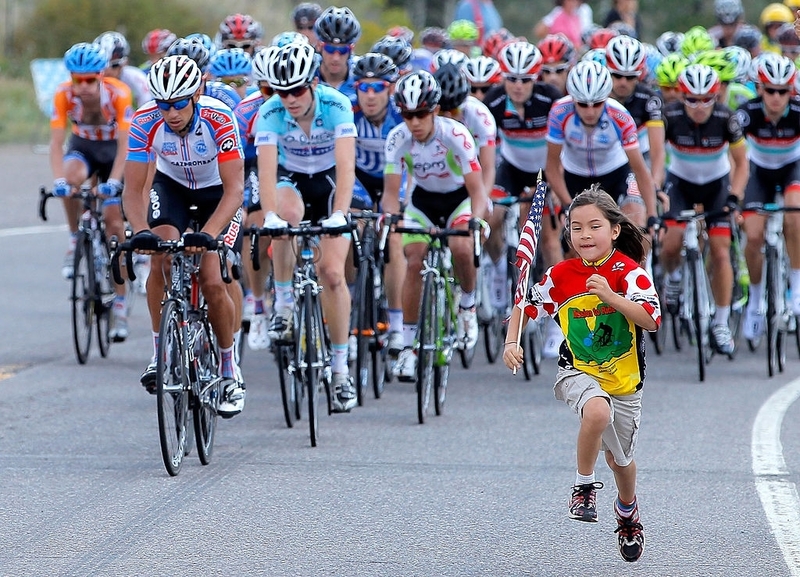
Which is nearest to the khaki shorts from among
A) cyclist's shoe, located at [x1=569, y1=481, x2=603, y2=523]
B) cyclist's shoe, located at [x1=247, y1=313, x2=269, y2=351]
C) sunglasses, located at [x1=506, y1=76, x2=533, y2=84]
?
cyclist's shoe, located at [x1=569, y1=481, x2=603, y2=523]

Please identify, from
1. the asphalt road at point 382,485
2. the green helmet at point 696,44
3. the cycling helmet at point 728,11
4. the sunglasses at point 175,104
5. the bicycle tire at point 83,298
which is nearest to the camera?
the asphalt road at point 382,485

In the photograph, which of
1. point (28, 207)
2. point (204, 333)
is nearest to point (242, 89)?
point (204, 333)

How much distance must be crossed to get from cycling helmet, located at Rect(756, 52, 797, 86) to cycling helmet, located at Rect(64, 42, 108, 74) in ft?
17.2

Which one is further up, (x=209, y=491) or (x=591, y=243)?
(x=591, y=243)

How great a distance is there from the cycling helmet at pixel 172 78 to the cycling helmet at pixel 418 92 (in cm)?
204

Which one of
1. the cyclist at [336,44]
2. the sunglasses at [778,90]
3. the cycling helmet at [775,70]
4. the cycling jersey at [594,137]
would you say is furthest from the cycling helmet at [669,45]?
the cyclist at [336,44]

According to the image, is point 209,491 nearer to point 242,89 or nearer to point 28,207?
point 242,89

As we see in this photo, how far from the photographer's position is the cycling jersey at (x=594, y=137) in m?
11.0

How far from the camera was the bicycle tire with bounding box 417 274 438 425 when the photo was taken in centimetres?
924

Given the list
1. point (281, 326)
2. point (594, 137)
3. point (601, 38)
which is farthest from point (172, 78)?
point (601, 38)

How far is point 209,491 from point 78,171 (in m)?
6.03

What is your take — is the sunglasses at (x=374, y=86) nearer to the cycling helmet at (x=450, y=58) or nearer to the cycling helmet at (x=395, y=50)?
the cycling helmet at (x=395, y=50)

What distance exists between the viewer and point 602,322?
593cm

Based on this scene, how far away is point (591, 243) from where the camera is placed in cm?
588
